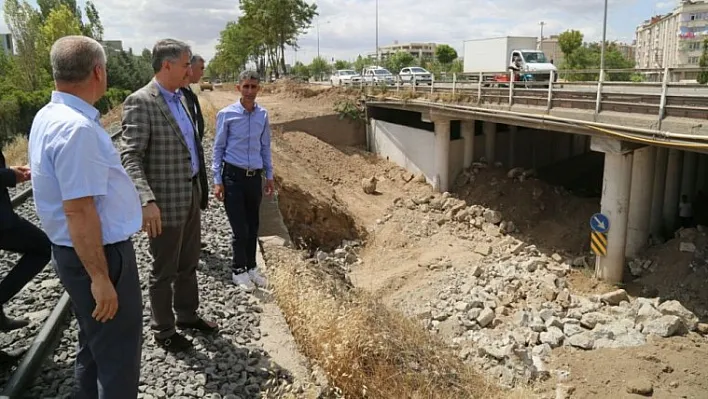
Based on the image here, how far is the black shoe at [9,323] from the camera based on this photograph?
3.85 m

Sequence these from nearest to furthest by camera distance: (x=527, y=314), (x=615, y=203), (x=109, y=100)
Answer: (x=527, y=314)
(x=615, y=203)
(x=109, y=100)

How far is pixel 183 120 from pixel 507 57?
25.9 meters

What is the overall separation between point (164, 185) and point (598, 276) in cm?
1252

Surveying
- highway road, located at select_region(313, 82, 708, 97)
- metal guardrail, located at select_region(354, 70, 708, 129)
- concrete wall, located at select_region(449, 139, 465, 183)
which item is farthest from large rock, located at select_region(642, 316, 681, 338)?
concrete wall, located at select_region(449, 139, 465, 183)

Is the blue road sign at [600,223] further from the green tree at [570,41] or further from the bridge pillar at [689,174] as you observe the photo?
the green tree at [570,41]

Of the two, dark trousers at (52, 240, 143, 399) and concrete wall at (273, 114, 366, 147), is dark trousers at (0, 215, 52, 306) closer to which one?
dark trousers at (52, 240, 143, 399)

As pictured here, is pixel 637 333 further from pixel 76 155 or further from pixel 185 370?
pixel 76 155

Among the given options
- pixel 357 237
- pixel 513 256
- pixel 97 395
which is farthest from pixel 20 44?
pixel 97 395

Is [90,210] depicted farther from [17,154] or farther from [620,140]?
[17,154]

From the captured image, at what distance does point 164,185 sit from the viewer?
364 centimetres

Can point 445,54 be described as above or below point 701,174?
above

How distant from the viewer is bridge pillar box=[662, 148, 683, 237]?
1400cm

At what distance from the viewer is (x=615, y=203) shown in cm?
1316

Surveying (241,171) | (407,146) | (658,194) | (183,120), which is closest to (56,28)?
(407,146)
